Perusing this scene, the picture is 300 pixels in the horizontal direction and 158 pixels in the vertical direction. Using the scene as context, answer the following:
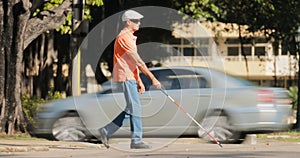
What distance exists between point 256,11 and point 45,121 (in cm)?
1509

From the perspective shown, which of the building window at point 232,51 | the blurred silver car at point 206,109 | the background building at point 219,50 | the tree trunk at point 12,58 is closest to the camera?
the blurred silver car at point 206,109

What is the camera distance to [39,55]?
33688mm

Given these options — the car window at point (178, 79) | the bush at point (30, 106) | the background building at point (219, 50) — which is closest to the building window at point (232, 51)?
the background building at point (219, 50)

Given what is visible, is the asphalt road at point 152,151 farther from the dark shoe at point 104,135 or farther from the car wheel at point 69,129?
the car wheel at point 69,129

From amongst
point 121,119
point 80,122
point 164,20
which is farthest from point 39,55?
point 121,119

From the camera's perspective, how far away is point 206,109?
15367mm

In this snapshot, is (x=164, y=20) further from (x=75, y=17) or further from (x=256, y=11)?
(x=75, y=17)

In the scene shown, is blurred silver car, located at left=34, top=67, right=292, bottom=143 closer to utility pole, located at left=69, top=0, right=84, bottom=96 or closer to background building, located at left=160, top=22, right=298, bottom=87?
utility pole, located at left=69, top=0, right=84, bottom=96

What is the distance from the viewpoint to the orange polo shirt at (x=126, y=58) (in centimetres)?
1152

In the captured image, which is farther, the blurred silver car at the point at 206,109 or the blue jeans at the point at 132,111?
the blurred silver car at the point at 206,109

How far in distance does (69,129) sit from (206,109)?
2.66 metres

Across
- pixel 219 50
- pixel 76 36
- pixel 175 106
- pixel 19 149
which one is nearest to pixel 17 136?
pixel 175 106

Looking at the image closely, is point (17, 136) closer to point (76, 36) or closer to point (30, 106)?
point (76, 36)

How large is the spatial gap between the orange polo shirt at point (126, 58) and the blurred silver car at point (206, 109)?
3.38 metres
